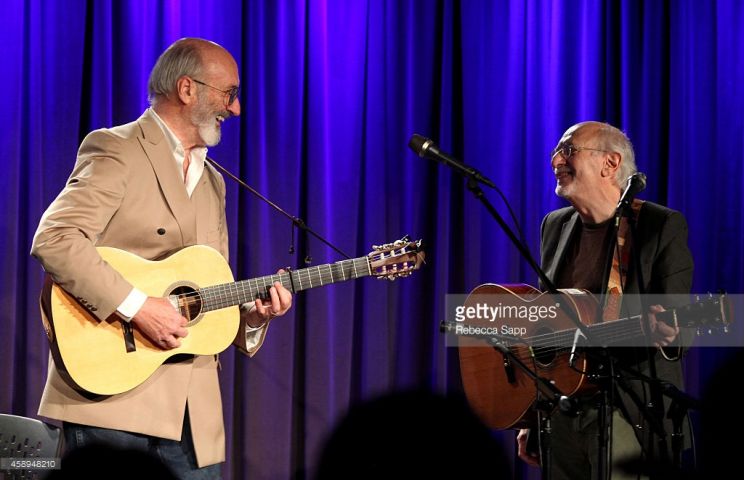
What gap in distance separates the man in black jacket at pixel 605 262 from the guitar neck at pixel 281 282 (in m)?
0.98

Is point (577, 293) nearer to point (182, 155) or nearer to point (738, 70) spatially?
point (182, 155)

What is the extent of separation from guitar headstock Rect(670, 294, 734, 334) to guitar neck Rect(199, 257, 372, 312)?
4.23 ft

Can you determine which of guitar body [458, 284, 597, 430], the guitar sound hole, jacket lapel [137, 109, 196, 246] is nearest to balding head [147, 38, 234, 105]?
jacket lapel [137, 109, 196, 246]

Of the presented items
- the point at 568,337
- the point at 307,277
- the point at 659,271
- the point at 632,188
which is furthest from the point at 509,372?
the point at 632,188

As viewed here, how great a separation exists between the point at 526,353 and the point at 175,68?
1927 millimetres

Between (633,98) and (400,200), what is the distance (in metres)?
1.57

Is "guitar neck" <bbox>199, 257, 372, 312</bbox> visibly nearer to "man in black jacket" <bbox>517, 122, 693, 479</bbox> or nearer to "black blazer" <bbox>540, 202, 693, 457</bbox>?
"man in black jacket" <bbox>517, 122, 693, 479</bbox>

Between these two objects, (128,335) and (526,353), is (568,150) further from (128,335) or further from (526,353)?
(128,335)

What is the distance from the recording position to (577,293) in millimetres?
3391

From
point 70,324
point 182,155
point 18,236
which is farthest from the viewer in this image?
point 18,236

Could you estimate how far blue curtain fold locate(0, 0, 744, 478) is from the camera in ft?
15.0

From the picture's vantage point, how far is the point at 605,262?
10.1 ft

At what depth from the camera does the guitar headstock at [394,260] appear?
11.5 feet

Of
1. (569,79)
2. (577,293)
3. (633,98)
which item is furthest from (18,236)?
(633,98)
